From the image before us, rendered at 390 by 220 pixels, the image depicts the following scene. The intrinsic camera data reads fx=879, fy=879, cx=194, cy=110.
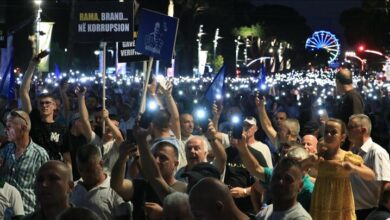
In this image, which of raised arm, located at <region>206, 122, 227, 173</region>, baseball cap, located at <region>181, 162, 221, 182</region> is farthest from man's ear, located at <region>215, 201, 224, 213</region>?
raised arm, located at <region>206, 122, 227, 173</region>

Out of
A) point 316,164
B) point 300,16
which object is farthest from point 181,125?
point 300,16

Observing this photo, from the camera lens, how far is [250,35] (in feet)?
352

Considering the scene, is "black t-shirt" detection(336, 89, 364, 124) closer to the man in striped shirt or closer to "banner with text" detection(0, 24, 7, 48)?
the man in striped shirt

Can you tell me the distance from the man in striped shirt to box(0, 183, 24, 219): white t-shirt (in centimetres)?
67

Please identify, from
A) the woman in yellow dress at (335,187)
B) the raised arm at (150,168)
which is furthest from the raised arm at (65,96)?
the raised arm at (150,168)

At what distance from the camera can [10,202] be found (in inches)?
261

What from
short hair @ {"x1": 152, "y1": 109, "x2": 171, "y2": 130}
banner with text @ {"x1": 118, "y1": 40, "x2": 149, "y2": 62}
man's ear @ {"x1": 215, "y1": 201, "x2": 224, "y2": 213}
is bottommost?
short hair @ {"x1": 152, "y1": 109, "x2": 171, "y2": 130}

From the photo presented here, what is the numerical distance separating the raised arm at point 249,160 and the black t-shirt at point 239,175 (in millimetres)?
467

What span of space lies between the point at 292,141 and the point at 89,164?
335 cm

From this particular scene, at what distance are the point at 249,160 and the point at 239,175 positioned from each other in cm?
112

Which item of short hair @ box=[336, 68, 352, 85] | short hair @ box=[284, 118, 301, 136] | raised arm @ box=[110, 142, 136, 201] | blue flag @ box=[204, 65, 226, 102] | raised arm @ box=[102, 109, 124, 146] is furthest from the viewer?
blue flag @ box=[204, 65, 226, 102]

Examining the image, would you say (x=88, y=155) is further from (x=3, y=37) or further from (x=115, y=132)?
(x=3, y=37)

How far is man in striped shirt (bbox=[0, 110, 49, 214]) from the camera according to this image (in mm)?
7414

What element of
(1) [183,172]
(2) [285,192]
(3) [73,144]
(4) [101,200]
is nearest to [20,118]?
(1) [183,172]
